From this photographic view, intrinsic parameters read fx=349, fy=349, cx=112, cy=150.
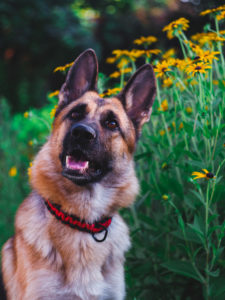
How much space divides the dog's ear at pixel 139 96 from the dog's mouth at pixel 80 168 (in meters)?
0.56

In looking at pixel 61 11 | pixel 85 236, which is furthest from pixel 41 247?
pixel 61 11

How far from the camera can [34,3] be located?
8.31 m

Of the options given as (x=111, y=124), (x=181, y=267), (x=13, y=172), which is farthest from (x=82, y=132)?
(x=13, y=172)

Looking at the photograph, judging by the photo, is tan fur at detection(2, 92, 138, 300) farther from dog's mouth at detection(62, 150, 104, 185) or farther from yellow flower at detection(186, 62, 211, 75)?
yellow flower at detection(186, 62, 211, 75)

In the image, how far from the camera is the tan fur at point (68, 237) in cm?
214

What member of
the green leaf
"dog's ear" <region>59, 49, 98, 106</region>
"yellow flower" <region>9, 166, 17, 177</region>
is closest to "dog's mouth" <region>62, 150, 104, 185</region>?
"dog's ear" <region>59, 49, 98, 106</region>

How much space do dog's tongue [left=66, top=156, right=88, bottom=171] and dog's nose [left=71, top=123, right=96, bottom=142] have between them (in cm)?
17

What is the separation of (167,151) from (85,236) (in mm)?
1232

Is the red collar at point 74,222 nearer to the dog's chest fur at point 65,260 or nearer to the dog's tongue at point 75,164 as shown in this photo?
the dog's chest fur at point 65,260

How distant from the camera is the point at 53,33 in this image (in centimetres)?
911

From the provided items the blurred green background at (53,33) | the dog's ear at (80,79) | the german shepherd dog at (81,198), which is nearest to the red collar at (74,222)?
the german shepherd dog at (81,198)

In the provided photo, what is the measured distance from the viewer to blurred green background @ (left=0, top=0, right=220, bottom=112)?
8509 mm

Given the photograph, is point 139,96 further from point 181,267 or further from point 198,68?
point 181,267

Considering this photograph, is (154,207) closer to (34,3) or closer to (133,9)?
(34,3)
